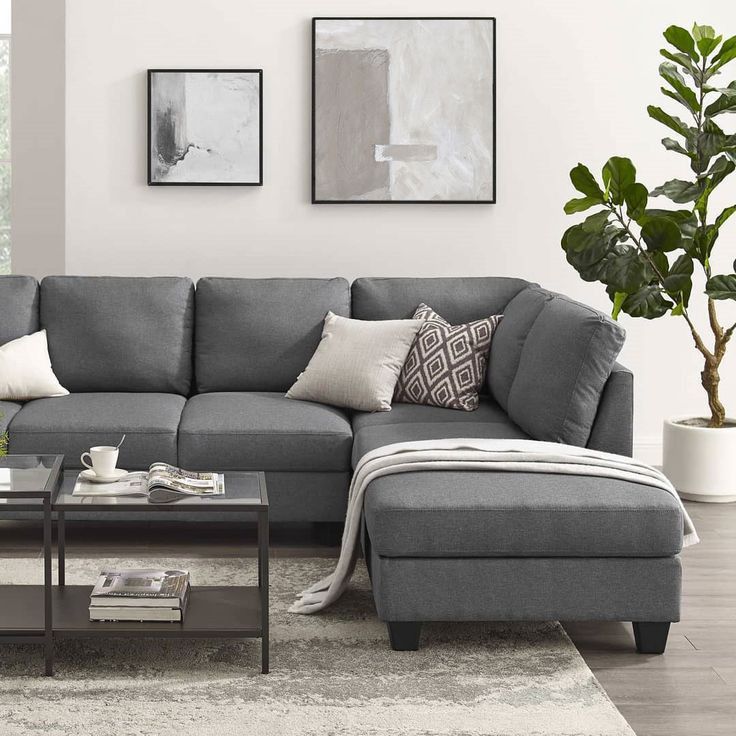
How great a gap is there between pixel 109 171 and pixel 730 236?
9.43ft

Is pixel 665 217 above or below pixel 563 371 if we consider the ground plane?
above

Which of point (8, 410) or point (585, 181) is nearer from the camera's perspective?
point (8, 410)

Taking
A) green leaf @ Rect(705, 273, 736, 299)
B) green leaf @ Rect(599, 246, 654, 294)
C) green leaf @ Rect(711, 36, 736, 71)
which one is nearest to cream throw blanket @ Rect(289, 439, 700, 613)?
green leaf @ Rect(599, 246, 654, 294)

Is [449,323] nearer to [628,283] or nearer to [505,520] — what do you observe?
[628,283]

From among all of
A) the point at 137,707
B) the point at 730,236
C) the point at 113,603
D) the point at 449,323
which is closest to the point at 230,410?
the point at 449,323

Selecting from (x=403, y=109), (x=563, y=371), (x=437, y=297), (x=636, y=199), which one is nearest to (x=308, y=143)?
(x=403, y=109)

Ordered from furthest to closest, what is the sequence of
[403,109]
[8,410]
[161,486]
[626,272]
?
[403,109]
[626,272]
[8,410]
[161,486]

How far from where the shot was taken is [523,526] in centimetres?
279

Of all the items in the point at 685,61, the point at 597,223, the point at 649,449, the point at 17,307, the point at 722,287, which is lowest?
the point at 649,449

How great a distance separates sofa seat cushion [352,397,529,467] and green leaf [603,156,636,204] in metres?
0.98

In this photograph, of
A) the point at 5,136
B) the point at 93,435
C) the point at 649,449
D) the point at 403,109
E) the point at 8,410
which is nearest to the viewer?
the point at 93,435

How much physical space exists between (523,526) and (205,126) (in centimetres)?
279

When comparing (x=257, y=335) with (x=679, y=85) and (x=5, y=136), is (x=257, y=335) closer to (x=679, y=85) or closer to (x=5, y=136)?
(x=679, y=85)

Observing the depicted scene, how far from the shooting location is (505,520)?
2791 millimetres
